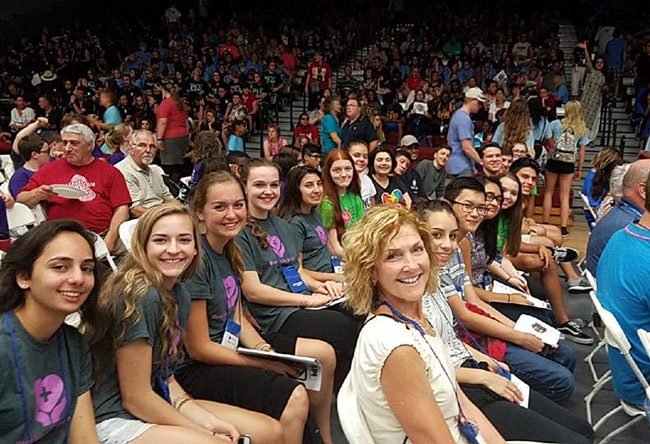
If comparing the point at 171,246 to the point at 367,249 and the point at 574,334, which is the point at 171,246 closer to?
the point at 367,249

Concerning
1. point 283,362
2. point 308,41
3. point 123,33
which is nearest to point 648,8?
point 308,41

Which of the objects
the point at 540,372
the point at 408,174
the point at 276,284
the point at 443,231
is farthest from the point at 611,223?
the point at 408,174

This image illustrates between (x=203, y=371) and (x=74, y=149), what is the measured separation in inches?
77.0

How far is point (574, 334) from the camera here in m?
4.27

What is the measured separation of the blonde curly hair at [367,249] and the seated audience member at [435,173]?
4.58m

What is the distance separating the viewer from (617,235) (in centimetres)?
277

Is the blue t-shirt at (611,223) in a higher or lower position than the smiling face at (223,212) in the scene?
→ lower

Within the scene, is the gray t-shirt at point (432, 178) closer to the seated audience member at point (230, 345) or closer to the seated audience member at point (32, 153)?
the seated audience member at point (32, 153)

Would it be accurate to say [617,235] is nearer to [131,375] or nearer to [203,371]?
[203,371]

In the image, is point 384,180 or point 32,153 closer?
point 32,153

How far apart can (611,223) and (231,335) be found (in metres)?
2.18

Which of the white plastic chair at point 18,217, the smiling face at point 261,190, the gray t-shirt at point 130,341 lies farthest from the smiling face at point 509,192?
the white plastic chair at point 18,217

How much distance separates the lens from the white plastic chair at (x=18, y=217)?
3753 mm

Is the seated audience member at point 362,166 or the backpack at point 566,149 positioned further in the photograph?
the backpack at point 566,149
